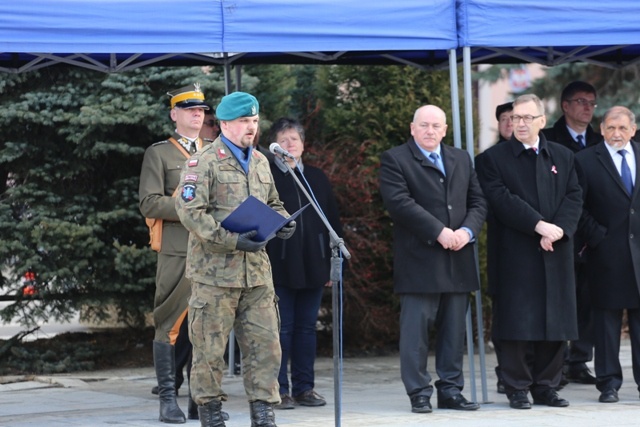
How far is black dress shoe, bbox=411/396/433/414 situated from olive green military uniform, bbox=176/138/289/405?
56.1 inches

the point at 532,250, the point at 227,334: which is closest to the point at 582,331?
the point at 532,250

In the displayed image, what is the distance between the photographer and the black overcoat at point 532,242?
771 cm

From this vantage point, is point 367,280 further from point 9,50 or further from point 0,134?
point 9,50

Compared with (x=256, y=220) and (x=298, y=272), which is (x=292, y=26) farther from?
(x=256, y=220)

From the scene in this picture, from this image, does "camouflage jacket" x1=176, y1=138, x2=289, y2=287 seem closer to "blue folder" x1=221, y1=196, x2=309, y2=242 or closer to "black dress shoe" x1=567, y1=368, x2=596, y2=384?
"blue folder" x1=221, y1=196, x2=309, y2=242

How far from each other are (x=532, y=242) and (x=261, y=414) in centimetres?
240

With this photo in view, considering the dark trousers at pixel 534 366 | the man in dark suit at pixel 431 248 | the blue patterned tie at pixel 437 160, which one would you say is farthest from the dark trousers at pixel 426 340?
the blue patterned tie at pixel 437 160

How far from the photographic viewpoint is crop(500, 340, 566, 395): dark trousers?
7.80 m

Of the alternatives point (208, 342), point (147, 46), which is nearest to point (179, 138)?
point (147, 46)

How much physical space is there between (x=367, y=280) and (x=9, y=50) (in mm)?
4590

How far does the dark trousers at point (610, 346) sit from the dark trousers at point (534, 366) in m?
0.43

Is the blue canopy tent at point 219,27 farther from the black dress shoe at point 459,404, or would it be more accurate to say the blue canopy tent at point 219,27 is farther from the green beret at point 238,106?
the black dress shoe at point 459,404

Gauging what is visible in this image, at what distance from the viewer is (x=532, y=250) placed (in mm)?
7766

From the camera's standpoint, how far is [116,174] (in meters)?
10.4
